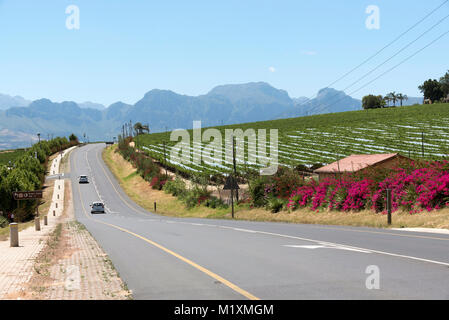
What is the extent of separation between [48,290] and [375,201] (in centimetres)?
2033

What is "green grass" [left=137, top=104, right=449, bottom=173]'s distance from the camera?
75.8 metres

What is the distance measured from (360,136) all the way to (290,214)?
63.4 metres

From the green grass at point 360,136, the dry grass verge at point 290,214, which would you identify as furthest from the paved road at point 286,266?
the green grass at point 360,136

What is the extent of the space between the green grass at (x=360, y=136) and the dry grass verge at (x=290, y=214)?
9.62m

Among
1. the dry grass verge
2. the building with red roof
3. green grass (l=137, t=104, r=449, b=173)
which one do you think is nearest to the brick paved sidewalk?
the dry grass verge

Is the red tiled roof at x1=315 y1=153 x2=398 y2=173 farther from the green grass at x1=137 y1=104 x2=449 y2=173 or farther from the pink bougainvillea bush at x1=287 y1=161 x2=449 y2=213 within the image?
the pink bougainvillea bush at x1=287 y1=161 x2=449 y2=213

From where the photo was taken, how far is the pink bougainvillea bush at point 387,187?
22.4m

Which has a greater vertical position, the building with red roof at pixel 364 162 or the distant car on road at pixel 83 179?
the building with red roof at pixel 364 162

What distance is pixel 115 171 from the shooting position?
116125 mm

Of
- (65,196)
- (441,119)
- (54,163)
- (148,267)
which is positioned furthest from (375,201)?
(54,163)

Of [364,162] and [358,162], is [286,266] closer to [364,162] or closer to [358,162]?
[364,162]

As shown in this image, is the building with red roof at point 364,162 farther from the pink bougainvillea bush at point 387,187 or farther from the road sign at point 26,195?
the road sign at point 26,195

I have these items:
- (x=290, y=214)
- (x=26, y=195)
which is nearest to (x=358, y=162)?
(x=290, y=214)
